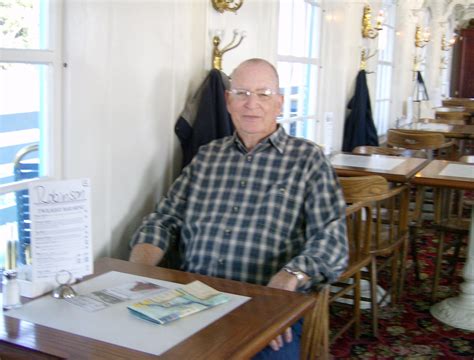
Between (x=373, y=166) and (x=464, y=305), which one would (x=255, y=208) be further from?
(x=464, y=305)

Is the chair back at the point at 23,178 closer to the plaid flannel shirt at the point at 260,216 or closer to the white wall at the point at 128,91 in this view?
the white wall at the point at 128,91

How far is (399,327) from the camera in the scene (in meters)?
3.04

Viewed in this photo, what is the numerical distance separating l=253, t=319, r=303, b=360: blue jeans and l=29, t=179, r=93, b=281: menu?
514mm

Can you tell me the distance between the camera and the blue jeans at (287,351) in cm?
166

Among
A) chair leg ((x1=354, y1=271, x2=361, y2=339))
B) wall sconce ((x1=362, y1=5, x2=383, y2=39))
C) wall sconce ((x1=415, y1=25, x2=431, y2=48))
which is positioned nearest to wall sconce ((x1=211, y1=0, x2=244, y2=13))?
chair leg ((x1=354, y1=271, x2=361, y2=339))

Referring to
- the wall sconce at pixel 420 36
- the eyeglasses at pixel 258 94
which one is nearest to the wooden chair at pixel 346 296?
the eyeglasses at pixel 258 94

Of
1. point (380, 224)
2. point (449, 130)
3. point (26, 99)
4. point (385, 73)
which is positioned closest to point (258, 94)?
point (26, 99)

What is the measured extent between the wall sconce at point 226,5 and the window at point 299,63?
3.18ft

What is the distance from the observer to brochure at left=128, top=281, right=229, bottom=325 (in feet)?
4.41

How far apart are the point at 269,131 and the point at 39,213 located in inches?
37.3

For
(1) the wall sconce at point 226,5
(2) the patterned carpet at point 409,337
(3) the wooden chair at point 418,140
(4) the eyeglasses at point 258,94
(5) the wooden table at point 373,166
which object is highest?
(1) the wall sconce at point 226,5

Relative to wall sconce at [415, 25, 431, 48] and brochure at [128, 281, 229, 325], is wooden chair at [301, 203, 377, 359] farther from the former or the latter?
wall sconce at [415, 25, 431, 48]

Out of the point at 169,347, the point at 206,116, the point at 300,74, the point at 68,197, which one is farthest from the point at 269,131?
the point at 300,74

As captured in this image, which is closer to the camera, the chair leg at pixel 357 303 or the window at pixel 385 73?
the chair leg at pixel 357 303
